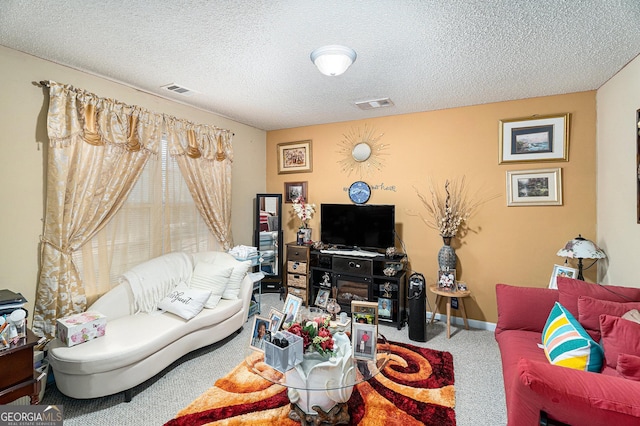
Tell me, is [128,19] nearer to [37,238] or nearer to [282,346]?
[37,238]

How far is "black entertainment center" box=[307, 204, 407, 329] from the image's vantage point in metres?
3.81

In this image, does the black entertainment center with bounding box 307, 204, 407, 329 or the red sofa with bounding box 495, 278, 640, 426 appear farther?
the black entertainment center with bounding box 307, 204, 407, 329

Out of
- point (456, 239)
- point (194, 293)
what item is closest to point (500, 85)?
point (456, 239)

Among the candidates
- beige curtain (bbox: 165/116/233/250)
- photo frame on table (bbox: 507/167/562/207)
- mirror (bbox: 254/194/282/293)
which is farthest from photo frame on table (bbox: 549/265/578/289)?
beige curtain (bbox: 165/116/233/250)

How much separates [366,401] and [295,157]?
3535 mm

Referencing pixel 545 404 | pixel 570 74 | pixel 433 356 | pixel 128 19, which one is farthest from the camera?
pixel 433 356

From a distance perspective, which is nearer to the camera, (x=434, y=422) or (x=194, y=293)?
(x=434, y=422)

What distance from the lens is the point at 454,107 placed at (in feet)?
12.3

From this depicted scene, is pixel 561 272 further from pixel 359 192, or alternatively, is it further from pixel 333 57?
pixel 333 57

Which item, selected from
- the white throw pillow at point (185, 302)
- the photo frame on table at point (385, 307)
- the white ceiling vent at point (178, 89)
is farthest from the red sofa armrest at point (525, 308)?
the white ceiling vent at point (178, 89)

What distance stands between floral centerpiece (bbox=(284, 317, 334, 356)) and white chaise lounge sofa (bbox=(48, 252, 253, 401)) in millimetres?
1168

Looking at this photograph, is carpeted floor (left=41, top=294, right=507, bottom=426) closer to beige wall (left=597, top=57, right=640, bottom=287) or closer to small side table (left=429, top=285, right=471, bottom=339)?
small side table (left=429, top=285, right=471, bottom=339)

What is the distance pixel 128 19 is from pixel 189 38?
36 centimetres

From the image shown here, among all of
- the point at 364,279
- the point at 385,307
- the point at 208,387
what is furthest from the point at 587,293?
the point at 208,387
